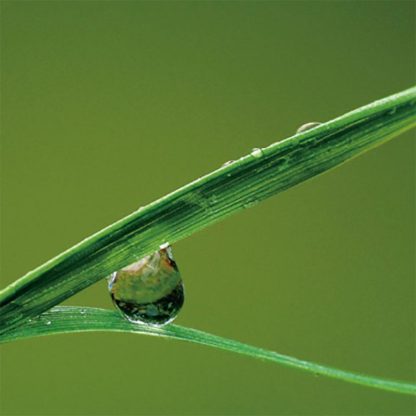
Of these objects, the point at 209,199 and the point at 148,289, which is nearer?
the point at 209,199

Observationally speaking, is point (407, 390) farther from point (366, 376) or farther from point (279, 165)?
point (279, 165)

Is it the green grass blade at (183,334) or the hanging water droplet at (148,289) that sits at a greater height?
the hanging water droplet at (148,289)

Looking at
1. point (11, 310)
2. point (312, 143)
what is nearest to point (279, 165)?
point (312, 143)

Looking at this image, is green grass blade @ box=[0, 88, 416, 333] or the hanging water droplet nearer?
green grass blade @ box=[0, 88, 416, 333]

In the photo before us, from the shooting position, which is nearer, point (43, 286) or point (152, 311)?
point (43, 286)

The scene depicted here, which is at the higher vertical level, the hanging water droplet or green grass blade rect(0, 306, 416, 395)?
the hanging water droplet
